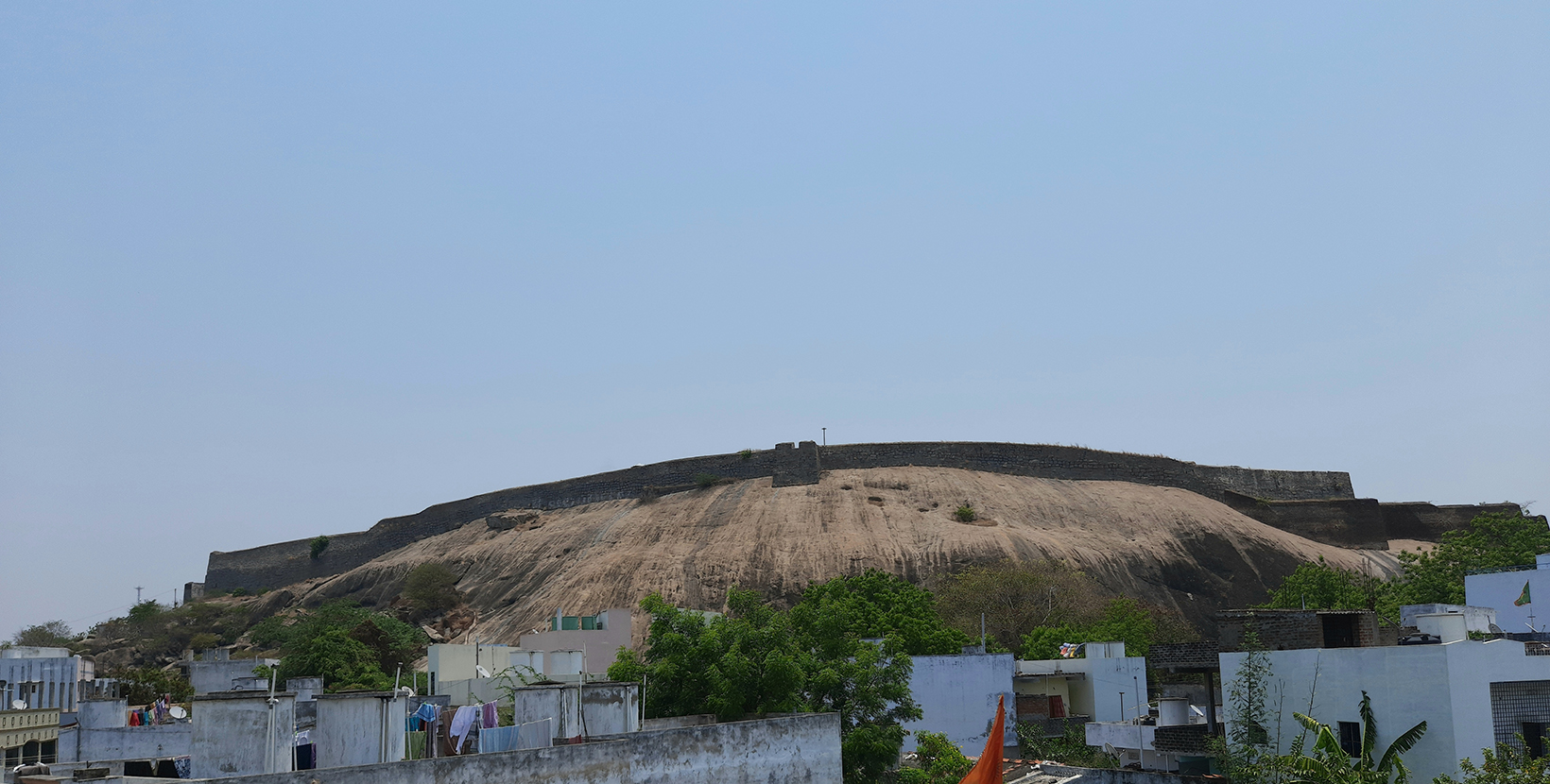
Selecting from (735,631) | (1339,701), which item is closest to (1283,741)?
(1339,701)

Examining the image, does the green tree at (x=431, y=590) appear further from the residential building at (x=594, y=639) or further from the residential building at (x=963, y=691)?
the residential building at (x=963, y=691)

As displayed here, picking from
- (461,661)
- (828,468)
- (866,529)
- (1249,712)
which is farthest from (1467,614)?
(828,468)

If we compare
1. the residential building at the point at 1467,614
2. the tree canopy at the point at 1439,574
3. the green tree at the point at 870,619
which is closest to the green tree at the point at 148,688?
the green tree at the point at 870,619

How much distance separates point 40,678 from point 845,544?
42737mm

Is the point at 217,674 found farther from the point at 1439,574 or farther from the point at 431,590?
the point at 1439,574

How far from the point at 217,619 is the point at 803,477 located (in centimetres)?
4199

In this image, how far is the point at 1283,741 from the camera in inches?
805

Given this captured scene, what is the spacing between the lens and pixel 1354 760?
19812 millimetres

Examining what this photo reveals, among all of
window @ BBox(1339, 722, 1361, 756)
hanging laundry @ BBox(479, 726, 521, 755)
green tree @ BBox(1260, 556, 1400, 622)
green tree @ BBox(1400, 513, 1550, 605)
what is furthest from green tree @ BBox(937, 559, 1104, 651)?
hanging laundry @ BBox(479, 726, 521, 755)

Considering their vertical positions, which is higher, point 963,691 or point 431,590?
point 431,590

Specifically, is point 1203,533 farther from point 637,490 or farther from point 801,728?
point 801,728

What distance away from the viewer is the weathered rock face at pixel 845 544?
58.3m

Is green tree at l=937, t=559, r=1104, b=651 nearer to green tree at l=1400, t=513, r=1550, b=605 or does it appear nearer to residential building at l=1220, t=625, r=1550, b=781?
green tree at l=1400, t=513, r=1550, b=605

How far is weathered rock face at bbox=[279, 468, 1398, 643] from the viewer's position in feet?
191
